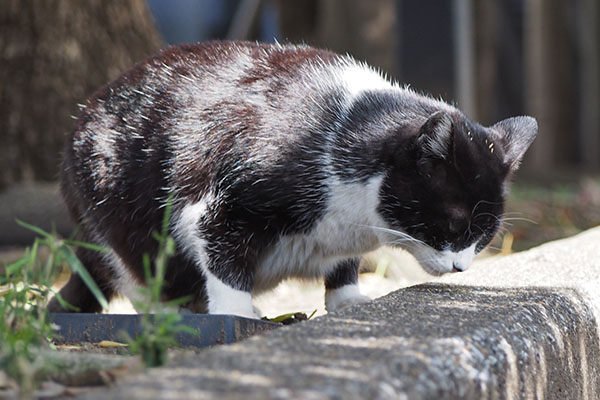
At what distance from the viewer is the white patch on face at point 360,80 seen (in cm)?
304

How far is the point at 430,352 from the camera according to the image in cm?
185

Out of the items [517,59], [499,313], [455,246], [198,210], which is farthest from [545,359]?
[517,59]

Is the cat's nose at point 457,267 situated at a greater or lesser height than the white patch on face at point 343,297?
greater

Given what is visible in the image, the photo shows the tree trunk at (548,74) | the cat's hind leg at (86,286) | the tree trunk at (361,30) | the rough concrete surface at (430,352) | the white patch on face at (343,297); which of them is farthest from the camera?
the tree trunk at (548,74)

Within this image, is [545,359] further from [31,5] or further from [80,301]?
[31,5]

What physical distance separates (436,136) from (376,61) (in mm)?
4493

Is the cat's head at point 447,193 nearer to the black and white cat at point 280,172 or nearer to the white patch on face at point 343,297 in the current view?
the black and white cat at point 280,172

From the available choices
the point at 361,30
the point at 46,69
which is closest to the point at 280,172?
the point at 46,69

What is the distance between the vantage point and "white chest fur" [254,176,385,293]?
285 centimetres

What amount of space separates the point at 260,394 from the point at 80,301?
1981 mm

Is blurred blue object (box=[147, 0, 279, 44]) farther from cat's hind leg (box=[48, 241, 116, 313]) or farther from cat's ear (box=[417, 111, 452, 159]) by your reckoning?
cat's ear (box=[417, 111, 452, 159])

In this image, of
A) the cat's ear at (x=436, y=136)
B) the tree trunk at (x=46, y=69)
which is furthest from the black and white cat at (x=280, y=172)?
the tree trunk at (x=46, y=69)

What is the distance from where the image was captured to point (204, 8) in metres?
9.70

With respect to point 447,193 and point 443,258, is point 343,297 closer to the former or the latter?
point 443,258
